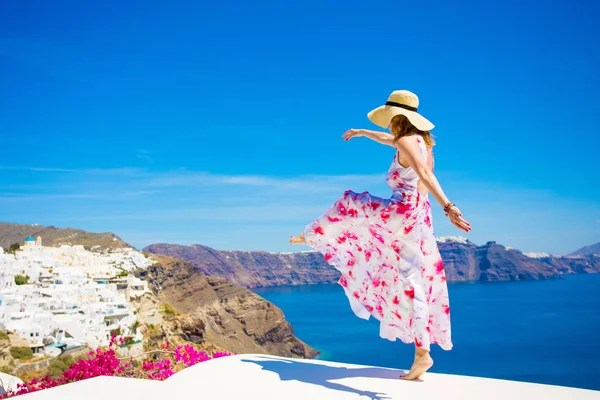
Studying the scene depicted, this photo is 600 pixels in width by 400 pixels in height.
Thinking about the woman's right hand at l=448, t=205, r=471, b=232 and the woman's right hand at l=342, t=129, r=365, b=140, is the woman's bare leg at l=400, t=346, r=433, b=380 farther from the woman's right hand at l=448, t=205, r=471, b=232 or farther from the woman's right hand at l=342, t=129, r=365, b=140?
the woman's right hand at l=342, t=129, r=365, b=140

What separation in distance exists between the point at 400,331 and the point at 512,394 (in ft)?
2.03

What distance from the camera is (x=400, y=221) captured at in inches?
Answer: 111

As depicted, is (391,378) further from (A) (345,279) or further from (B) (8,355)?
(B) (8,355)

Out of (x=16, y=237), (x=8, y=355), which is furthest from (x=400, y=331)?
(x=16, y=237)

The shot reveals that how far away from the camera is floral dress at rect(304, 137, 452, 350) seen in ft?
9.19

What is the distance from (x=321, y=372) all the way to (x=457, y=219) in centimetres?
127

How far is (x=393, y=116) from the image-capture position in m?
2.88

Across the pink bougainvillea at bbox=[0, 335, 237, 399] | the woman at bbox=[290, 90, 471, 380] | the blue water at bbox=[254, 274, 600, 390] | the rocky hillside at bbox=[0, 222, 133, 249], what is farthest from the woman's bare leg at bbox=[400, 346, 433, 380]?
the rocky hillside at bbox=[0, 222, 133, 249]

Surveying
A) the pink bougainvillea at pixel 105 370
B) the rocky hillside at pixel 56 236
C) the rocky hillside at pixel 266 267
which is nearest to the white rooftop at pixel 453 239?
the rocky hillside at pixel 266 267

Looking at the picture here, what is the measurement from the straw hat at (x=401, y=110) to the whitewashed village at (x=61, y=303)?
1469cm

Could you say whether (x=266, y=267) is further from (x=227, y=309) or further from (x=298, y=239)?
(x=298, y=239)

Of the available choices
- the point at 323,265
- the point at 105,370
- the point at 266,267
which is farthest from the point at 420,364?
the point at 266,267

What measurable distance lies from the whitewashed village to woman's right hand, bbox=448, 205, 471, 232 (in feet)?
49.7

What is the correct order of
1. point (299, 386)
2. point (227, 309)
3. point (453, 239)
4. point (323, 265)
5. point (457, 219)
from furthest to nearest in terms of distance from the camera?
1. point (453, 239)
2. point (323, 265)
3. point (227, 309)
4. point (299, 386)
5. point (457, 219)
